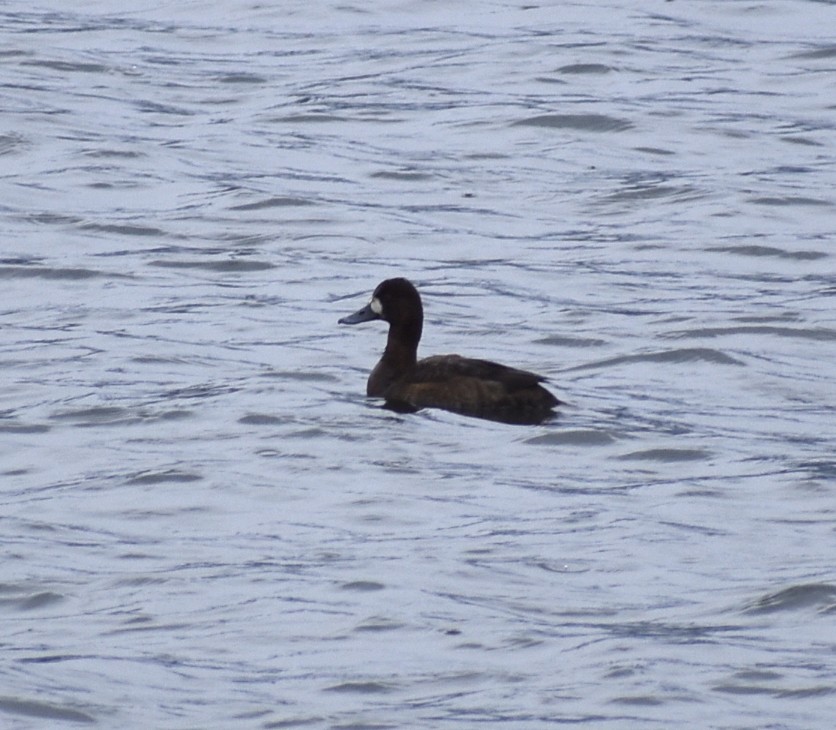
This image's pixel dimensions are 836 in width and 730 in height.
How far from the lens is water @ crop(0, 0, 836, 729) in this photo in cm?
663

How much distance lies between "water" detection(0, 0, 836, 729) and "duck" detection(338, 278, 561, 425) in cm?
14

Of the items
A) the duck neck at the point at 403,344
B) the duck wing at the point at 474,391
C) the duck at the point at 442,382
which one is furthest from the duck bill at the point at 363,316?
the duck wing at the point at 474,391

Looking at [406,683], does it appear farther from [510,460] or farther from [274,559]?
[510,460]

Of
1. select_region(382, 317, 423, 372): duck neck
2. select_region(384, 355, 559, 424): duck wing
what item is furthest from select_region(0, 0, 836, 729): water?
select_region(382, 317, 423, 372): duck neck

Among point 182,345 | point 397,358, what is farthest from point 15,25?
point 397,358

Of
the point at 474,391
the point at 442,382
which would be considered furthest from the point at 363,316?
the point at 474,391

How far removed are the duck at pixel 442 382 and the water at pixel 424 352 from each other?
0.14 metres

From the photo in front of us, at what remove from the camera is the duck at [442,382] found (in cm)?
988

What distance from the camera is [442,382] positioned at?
10.1 meters

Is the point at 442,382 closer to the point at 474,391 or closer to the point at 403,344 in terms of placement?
the point at 474,391

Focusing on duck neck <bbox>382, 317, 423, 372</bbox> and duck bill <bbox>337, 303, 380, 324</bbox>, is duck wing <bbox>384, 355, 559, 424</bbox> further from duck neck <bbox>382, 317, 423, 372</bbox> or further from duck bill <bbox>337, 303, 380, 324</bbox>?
duck bill <bbox>337, 303, 380, 324</bbox>

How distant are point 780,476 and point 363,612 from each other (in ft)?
8.15

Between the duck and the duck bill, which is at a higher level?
the duck bill

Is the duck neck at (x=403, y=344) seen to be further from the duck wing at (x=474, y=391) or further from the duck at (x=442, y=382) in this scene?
the duck wing at (x=474, y=391)
